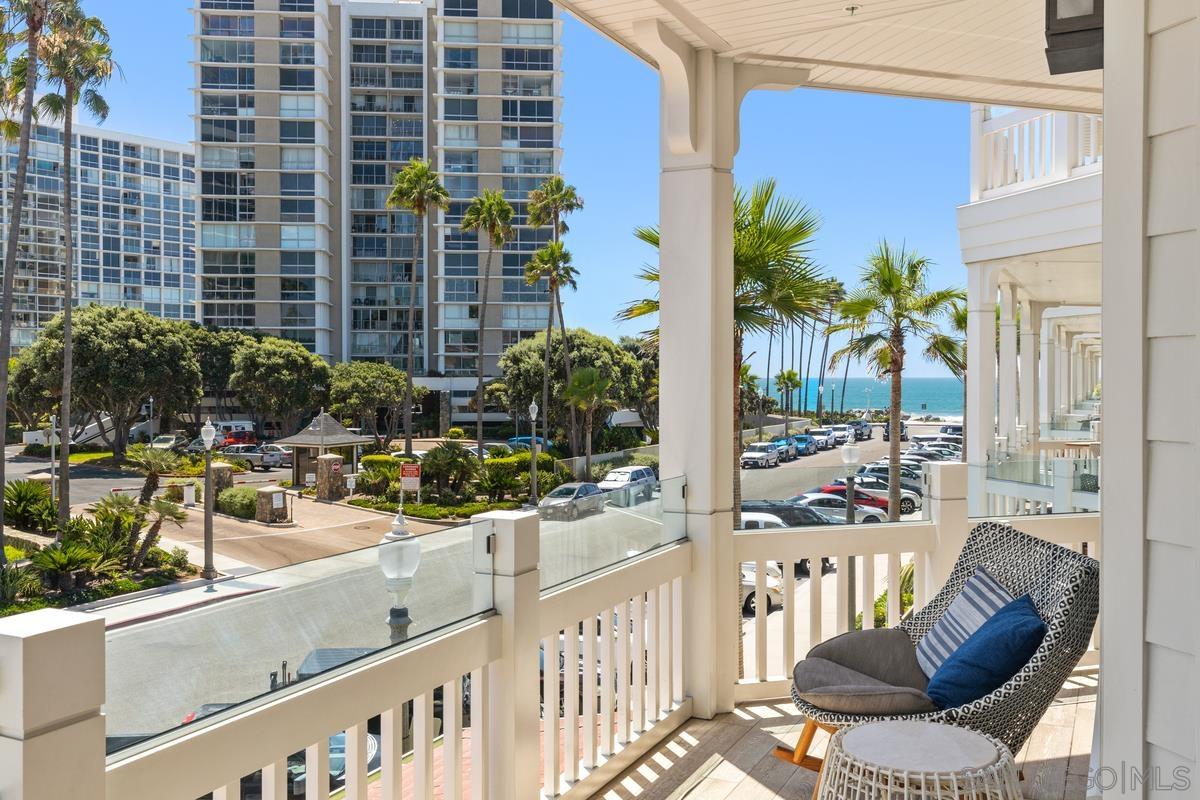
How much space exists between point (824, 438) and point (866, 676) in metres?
40.3

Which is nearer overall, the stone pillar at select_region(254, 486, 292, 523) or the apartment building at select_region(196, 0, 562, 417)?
the stone pillar at select_region(254, 486, 292, 523)

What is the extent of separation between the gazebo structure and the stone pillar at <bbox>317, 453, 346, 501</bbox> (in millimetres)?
827

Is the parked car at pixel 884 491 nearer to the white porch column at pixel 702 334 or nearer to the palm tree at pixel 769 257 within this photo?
the palm tree at pixel 769 257

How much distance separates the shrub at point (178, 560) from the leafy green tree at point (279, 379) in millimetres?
19208

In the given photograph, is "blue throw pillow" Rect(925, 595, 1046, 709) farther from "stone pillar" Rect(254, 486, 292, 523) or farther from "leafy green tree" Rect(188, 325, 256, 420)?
"leafy green tree" Rect(188, 325, 256, 420)

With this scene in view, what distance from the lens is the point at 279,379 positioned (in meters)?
36.2

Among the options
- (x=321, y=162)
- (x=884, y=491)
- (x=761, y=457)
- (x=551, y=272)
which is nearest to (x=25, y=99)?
(x=551, y=272)

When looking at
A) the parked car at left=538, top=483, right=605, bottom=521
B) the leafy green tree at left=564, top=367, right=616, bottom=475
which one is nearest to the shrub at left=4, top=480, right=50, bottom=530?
the leafy green tree at left=564, top=367, right=616, bottom=475

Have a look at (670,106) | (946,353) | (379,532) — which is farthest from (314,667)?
(379,532)

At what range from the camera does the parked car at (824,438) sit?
40.8 metres

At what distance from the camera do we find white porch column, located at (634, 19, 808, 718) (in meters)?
3.29

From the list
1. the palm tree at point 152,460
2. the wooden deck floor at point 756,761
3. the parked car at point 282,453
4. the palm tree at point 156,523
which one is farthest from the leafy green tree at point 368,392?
the wooden deck floor at point 756,761

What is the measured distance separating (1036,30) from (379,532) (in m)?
19.9

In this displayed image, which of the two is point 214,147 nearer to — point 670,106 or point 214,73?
point 214,73
